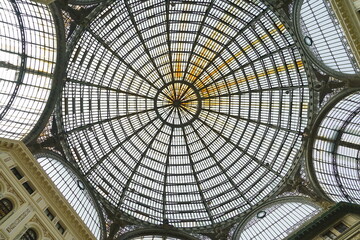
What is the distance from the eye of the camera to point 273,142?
4069 centimetres

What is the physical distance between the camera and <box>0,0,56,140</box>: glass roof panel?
2852 centimetres

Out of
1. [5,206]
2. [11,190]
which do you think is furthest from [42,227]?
[11,190]

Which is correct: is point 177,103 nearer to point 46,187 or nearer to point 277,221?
point 277,221

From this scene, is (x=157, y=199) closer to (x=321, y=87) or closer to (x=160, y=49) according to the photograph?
(x=160, y=49)

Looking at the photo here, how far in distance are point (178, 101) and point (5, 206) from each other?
23415mm

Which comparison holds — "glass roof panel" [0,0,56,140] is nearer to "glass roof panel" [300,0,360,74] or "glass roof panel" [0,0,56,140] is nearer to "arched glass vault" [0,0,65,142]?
"arched glass vault" [0,0,65,142]

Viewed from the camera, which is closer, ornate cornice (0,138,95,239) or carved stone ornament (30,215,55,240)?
carved stone ornament (30,215,55,240)

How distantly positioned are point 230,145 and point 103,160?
52.0 feet

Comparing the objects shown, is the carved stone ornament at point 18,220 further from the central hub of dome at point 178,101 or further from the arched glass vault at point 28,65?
the central hub of dome at point 178,101

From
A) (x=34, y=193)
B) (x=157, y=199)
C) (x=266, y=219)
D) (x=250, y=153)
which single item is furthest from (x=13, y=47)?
(x=266, y=219)

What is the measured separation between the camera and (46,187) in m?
30.1

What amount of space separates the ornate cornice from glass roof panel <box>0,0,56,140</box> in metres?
3.14

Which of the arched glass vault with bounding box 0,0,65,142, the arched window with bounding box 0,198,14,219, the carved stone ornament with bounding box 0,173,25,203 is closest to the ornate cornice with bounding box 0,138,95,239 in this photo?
Answer: the carved stone ornament with bounding box 0,173,25,203

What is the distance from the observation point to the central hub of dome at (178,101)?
142 ft
